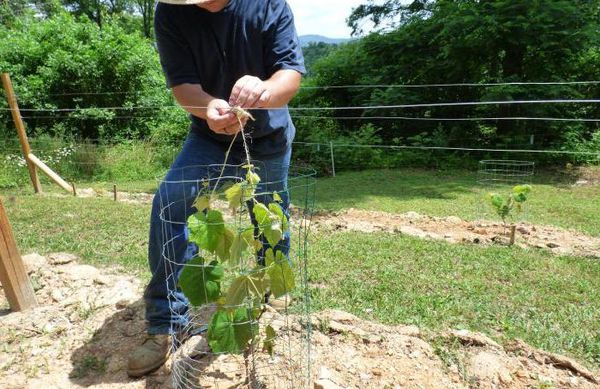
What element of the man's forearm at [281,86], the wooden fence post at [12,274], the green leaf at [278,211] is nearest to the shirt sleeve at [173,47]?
the man's forearm at [281,86]

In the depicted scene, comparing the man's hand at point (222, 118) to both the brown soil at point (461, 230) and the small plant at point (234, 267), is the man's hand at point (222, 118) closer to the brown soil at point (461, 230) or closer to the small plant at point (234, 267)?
the small plant at point (234, 267)

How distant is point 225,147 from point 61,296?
5.41ft

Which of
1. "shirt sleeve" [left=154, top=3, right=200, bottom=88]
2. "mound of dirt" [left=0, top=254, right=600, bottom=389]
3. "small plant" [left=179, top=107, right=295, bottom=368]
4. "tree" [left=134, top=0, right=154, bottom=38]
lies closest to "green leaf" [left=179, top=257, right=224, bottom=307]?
"small plant" [left=179, top=107, right=295, bottom=368]

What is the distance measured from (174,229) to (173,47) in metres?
0.89

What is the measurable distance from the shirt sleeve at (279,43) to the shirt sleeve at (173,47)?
0.38m

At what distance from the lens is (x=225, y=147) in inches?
92.8

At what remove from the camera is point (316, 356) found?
2230mm

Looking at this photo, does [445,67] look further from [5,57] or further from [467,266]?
[5,57]

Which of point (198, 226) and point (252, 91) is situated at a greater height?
point (252, 91)

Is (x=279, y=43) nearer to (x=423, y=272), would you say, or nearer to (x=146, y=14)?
(x=423, y=272)

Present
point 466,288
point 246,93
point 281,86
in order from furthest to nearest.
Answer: point 466,288 → point 281,86 → point 246,93

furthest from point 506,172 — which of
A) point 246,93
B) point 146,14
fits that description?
point 146,14

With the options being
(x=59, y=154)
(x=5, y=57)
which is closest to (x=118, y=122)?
(x=59, y=154)

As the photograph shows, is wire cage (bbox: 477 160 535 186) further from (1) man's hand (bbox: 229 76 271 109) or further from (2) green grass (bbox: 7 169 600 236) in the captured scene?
(1) man's hand (bbox: 229 76 271 109)
